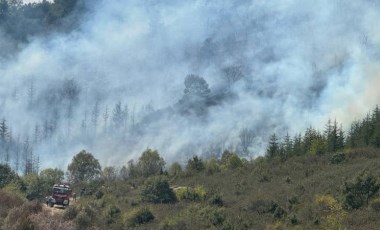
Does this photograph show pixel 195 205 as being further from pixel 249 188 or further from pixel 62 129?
pixel 62 129

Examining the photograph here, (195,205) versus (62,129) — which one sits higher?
(62,129)

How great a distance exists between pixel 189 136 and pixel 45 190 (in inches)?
3900

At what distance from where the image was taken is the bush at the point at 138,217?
1927 inches

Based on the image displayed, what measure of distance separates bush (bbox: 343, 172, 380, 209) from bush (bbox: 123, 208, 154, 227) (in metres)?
19.5

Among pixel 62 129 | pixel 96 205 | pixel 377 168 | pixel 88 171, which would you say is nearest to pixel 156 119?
pixel 62 129

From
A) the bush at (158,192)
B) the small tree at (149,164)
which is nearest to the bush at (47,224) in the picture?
the bush at (158,192)

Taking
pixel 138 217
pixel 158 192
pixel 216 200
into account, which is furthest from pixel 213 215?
pixel 158 192

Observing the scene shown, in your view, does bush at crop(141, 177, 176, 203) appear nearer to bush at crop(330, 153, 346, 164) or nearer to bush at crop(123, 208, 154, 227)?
bush at crop(123, 208, 154, 227)

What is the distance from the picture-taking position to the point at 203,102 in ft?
634

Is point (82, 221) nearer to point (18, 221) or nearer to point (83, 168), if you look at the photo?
point (18, 221)

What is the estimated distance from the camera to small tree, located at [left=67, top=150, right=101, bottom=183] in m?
105

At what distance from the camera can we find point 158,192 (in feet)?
196

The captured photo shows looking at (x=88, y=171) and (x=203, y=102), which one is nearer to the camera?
(x=88, y=171)

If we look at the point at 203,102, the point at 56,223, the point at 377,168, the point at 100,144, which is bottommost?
the point at 56,223
